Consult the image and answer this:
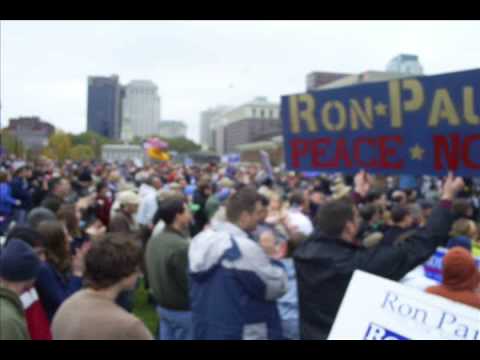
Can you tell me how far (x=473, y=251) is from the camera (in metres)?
5.10

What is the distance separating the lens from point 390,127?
3701 millimetres

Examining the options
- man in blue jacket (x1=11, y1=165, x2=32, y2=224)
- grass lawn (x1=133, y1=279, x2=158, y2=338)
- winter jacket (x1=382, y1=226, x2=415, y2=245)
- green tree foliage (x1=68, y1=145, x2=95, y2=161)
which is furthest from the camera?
green tree foliage (x1=68, y1=145, x2=95, y2=161)

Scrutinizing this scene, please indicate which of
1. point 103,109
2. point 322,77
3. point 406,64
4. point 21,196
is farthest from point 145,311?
point 103,109

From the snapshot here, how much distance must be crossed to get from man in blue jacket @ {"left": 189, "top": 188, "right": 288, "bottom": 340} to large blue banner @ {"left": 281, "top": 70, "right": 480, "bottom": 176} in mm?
1069

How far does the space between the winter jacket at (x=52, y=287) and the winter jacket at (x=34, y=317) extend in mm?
330

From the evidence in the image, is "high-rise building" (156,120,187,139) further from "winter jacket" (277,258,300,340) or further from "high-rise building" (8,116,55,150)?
"winter jacket" (277,258,300,340)

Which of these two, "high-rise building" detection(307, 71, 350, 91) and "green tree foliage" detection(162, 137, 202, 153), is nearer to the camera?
"green tree foliage" detection(162, 137, 202, 153)

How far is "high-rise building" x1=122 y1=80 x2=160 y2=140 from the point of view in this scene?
604ft

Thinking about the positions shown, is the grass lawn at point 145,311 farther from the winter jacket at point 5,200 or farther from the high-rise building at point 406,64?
the high-rise building at point 406,64

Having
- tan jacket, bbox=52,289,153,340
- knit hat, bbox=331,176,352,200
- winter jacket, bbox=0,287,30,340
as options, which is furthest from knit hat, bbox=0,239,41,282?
knit hat, bbox=331,176,352,200

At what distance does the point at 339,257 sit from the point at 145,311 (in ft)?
16.3

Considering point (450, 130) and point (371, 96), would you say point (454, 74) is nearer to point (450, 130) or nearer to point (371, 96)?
point (450, 130)
